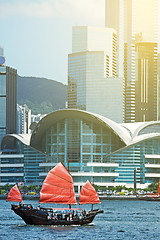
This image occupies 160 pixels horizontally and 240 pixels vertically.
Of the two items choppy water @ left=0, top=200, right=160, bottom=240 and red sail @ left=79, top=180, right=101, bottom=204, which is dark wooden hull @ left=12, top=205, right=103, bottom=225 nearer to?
choppy water @ left=0, top=200, right=160, bottom=240

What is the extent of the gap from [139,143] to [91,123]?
14410mm

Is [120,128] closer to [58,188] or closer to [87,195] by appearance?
[87,195]

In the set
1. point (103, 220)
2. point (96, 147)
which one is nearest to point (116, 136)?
point (96, 147)

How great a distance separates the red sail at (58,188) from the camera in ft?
321

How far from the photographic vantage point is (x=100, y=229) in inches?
3679

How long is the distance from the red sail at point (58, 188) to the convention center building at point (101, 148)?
80.2 metres

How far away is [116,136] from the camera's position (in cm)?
18212

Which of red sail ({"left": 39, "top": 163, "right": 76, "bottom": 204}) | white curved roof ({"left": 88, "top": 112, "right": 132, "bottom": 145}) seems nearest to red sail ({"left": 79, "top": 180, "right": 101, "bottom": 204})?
red sail ({"left": 39, "top": 163, "right": 76, "bottom": 204})

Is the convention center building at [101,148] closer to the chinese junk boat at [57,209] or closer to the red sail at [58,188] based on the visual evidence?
the chinese junk boat at [57,209]

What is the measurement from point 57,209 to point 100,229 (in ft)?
28.2

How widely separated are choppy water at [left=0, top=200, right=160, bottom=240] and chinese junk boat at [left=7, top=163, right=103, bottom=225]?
4.06ft

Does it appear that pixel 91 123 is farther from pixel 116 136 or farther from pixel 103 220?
pixel 103 220

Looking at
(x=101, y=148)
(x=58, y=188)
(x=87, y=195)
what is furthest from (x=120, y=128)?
(x=58, y=188)


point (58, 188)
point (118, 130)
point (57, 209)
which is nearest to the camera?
point (58, 188)
